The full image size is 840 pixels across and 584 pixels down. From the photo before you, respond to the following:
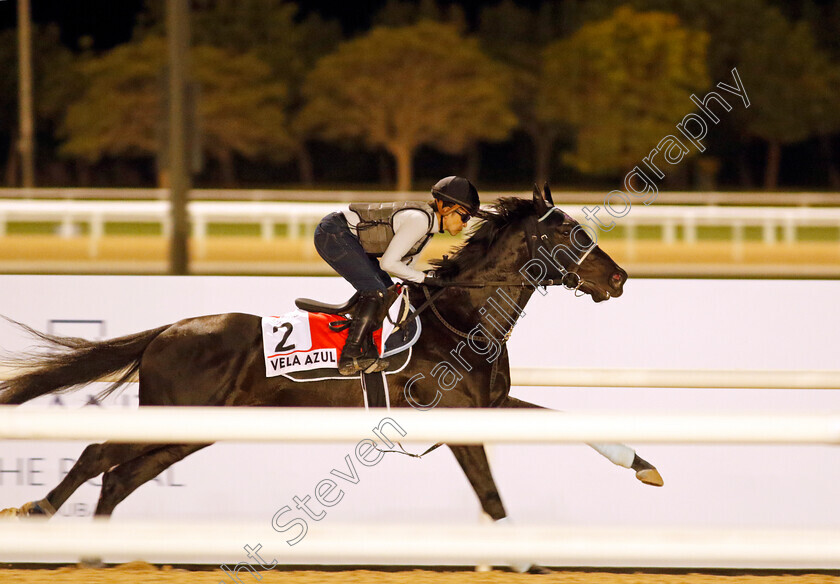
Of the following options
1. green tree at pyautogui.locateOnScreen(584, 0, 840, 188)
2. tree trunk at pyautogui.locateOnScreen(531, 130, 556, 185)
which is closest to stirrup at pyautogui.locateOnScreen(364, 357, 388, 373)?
green tree at pyautogui.locateOnScreen(584, 0, 840, 188)

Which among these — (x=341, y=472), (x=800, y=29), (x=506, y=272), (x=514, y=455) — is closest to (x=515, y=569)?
(x=514, y=455)

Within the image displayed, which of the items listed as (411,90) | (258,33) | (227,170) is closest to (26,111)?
(411,90)

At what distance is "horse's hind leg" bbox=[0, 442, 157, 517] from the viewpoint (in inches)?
141

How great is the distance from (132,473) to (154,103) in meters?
33.7

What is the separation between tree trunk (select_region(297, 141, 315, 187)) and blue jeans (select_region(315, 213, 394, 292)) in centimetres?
4184

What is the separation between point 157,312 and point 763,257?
11.0 m

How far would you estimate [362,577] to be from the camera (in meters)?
3.70

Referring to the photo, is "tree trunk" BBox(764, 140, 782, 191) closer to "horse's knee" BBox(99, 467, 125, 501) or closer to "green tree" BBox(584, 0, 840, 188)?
"green tree" BBox(584, 0, 840, 188)

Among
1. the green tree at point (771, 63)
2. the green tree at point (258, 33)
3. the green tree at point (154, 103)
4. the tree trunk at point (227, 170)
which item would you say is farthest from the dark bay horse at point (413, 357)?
the tree trunk at point (227, 170)

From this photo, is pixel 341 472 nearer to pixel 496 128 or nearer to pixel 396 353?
pixel 396 353

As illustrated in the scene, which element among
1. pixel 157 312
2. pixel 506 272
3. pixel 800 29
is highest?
pixel 800 29

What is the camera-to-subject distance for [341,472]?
13.5 feet

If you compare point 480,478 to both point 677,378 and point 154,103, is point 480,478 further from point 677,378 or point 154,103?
point 154,103

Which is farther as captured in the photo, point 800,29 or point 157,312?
point 800,29
